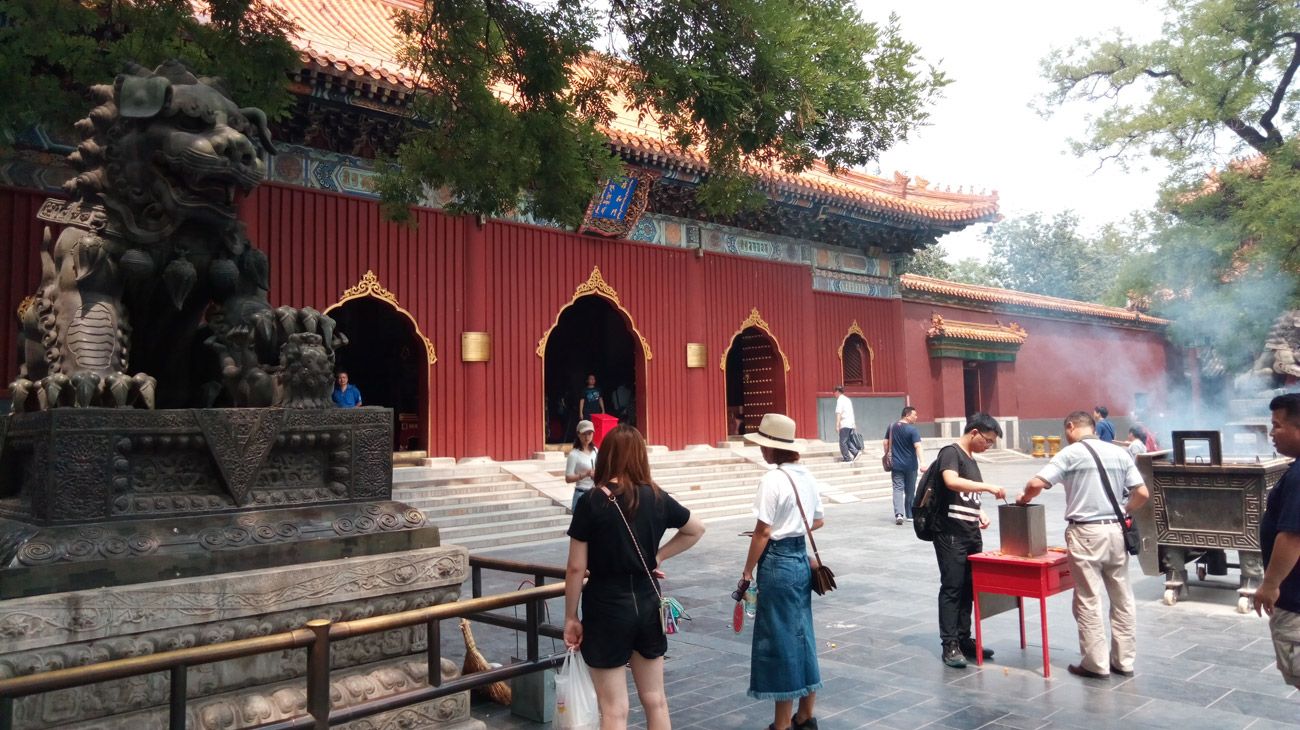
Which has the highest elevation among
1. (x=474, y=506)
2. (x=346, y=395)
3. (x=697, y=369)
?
(x=697, y=369)

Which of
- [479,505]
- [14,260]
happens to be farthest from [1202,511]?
[14,260]

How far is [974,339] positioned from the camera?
66.8ft

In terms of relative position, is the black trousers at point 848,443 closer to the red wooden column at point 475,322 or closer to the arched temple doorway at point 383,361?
the red wooden column at point 475,322

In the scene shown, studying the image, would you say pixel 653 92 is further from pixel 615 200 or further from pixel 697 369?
pixel 697 369

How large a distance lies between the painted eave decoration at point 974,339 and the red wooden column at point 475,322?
11285 mm

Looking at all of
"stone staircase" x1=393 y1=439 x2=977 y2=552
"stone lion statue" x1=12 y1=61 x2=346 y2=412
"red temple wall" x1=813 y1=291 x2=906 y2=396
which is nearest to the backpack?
"stone lion statue" x1=12 y1=61 x2=346 y2=412

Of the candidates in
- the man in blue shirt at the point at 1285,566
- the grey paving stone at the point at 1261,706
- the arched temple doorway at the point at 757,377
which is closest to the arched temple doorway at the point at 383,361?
the arched temple doorway at the point at 757,377

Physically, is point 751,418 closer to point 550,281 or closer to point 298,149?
point 550,281

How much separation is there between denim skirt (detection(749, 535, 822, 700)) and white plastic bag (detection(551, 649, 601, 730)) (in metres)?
0.98

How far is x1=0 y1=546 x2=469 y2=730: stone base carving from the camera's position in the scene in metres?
2.55

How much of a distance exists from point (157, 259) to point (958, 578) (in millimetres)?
4202

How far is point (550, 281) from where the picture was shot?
1338cm

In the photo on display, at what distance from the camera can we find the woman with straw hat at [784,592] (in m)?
3.64

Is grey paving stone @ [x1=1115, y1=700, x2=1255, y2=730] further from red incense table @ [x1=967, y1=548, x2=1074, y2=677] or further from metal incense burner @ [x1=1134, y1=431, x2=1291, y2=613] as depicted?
metal incense burner @ [x1=1134, y1=431, x2=1291, y2=613]
